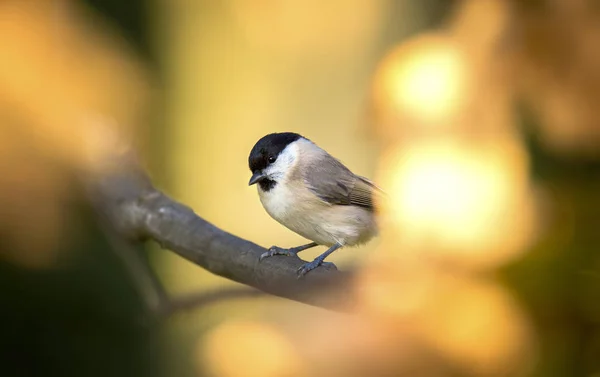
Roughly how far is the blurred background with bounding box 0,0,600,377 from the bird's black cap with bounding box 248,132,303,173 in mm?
212

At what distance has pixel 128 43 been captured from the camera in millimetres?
2809

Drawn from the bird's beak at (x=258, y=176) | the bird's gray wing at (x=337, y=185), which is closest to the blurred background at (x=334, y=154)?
the bird's gray wing at (x=337, y=185)

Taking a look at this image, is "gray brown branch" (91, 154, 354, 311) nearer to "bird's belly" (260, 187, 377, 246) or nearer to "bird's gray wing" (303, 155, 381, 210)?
"bird's belly" (260, 187, 377, 246)

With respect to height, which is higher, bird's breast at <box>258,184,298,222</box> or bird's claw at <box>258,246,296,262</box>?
bird's breast at <box>258,184,298,222</box>

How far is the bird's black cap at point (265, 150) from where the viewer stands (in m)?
1.45

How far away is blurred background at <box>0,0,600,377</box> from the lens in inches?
38.3

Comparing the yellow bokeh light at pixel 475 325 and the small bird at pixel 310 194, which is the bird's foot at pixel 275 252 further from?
the yellow bokeh light at pixel 475 325

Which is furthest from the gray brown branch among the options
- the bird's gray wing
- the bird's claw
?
the bird's gray wing

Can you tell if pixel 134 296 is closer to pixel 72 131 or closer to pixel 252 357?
pixel 72 131

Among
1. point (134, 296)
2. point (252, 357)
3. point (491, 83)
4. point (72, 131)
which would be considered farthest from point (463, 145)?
point (134, 296)

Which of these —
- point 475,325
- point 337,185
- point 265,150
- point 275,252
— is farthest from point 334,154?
point 475,325

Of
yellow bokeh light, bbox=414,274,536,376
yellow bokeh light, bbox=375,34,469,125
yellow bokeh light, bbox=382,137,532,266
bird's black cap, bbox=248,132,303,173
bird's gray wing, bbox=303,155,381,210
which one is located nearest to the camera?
yellow bokeh light, bbox=414,274,536,376

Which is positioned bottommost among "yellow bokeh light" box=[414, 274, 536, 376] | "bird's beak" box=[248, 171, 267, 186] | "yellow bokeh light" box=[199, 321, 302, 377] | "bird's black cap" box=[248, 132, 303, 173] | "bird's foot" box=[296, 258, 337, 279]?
"yellow bokeh light" box=[199, 321, 302, 377]

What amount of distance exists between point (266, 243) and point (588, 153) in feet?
4.85
